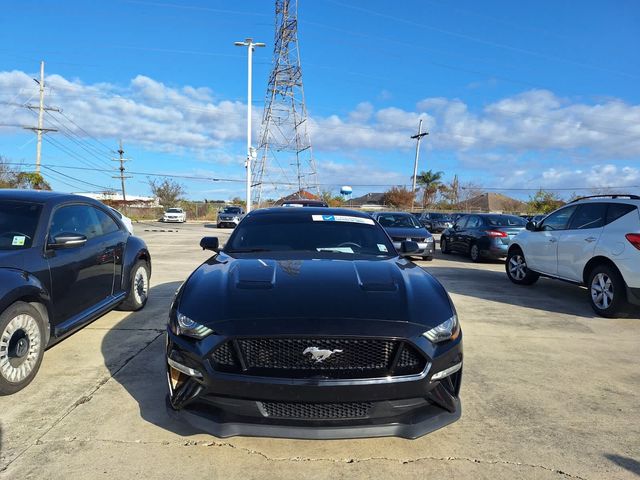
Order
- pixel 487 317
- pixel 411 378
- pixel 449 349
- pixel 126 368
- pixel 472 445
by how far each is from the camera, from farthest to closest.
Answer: pixel 487 317 < pixel 126 368 < pixel 472 445 < pixel 449 349 < pixel 411 378

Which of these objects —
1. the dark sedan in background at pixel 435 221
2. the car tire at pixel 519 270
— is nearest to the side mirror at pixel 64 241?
the car tire at pixel 519 270

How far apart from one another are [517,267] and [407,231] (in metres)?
4.65

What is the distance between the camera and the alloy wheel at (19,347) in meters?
3.51

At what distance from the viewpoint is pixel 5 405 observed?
11.4ft

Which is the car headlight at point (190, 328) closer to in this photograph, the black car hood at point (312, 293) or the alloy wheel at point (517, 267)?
the black car hood at point (312, 293)

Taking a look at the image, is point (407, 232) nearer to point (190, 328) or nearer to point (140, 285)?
point (140, 285)

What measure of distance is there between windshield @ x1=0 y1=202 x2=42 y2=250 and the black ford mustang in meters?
1.92

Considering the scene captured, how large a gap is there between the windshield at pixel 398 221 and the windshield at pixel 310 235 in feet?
32.7

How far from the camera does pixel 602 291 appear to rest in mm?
6793

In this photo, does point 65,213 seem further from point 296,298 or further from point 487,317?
point 487,317

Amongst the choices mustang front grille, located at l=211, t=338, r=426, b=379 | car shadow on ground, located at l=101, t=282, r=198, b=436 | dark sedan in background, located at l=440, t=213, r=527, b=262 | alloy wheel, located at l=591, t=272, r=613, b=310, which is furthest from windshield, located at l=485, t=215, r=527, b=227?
mustang front grille, located at l=211, t=338, r=426, b=379

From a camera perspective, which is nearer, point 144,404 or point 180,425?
point 180,425

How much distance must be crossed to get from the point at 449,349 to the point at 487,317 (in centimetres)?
A: 413

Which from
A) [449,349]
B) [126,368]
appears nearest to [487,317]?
[449,349]
